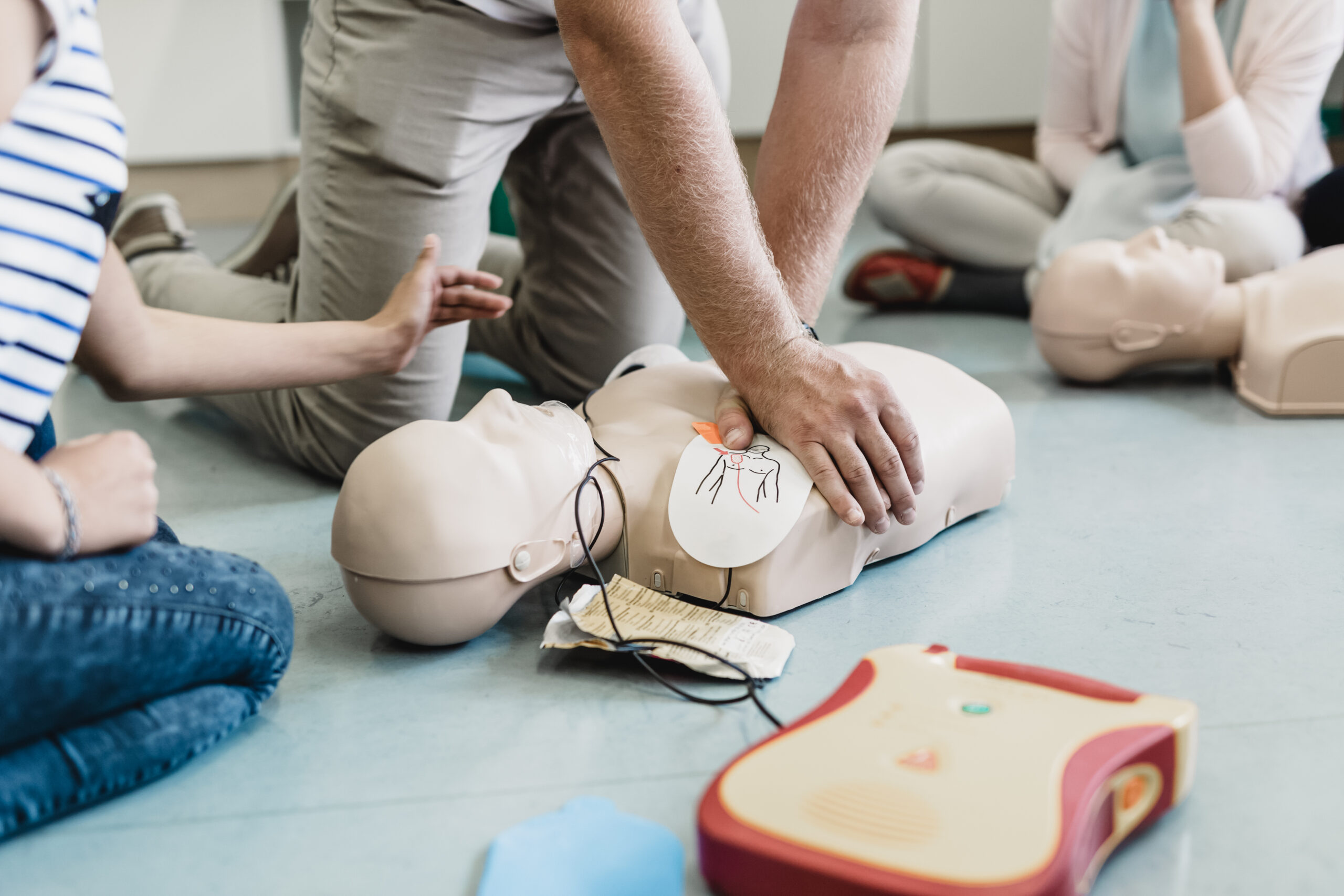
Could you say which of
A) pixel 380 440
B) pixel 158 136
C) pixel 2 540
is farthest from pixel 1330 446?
pixel 158 136

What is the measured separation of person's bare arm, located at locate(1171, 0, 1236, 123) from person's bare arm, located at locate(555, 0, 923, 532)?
3.53ft

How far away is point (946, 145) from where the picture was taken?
2.19 metres

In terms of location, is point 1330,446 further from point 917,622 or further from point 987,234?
point 987,234

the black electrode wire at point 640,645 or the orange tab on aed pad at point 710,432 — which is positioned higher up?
the orange tab on aed pad at point 710,432

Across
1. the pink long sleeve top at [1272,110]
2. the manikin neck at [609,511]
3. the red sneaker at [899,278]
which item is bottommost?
the red sneaker at [899,278]

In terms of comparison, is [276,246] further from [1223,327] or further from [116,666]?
[1223,327]

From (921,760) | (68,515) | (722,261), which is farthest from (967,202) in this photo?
(68,515)

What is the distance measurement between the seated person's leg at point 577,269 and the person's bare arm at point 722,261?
1.61 ft

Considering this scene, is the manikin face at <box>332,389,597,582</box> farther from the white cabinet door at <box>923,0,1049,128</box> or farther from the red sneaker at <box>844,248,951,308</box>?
the white cabinet door at <box>923,0,1049,128</box>

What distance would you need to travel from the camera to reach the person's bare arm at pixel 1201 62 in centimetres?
168

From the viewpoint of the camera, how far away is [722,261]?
3.06 ft

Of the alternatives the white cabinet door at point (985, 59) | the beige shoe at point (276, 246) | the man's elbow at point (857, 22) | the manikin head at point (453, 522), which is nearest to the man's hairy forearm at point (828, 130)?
the man's elbow at point (857, 22)

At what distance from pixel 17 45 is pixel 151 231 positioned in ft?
3.72

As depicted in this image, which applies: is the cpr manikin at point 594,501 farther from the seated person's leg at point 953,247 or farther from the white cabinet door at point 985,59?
the white cabinet door at point 985,59
